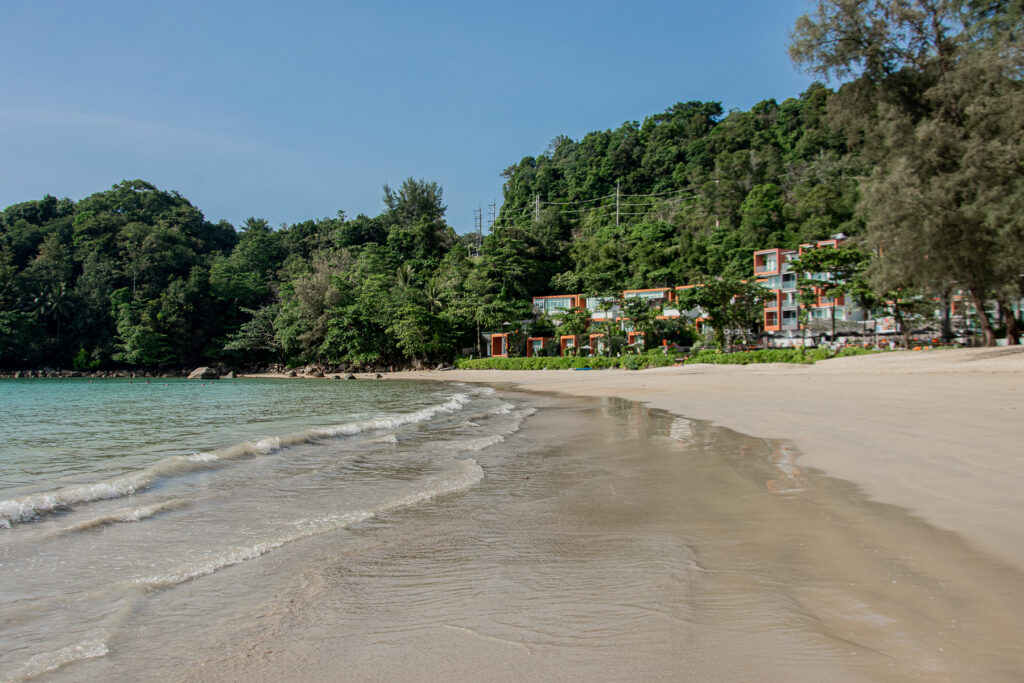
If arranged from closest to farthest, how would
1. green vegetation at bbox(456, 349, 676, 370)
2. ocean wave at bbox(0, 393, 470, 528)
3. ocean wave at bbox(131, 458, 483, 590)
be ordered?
1. ocean wave at bbox(131, 458, 483, 590)
2. ocean wave at bbox(0, 393, 470, 528)
3. green vegetation at bbox(456, 349, 676, 370)

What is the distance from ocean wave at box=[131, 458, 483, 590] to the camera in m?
4.04

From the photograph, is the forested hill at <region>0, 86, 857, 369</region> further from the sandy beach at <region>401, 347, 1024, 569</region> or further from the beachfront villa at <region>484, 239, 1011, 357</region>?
the sandy beach at <region>401, 347, 1024, 569</region>

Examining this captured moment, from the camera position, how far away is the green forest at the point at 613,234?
2325 cm

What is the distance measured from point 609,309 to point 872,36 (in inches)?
1026

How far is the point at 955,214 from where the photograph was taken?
22.5 metres

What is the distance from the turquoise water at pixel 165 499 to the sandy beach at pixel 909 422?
4632mm

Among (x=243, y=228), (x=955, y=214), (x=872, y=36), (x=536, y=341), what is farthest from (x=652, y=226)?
(x=243, y=228)

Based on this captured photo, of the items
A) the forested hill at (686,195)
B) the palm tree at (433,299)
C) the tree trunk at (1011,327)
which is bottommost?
the tree trunk at (1011,327)

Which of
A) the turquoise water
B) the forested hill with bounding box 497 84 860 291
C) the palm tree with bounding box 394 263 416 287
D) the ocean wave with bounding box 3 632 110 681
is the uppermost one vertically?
the forested hill with bounding box 497 84 860 291

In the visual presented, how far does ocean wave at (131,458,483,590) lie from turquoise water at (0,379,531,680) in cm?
2

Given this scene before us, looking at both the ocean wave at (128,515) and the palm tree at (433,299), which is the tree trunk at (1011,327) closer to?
the ocean wave at (128,515)

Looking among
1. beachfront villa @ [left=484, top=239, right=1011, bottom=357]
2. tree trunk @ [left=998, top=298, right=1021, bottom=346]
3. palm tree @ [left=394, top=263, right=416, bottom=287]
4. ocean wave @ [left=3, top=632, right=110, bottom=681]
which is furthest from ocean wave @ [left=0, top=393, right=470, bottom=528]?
palm tree @ [left=394, top=263, right=416, bottom=287]

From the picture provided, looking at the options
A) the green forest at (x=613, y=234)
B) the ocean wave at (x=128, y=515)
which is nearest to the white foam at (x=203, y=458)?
the ocean wave at (x=128, y=515)

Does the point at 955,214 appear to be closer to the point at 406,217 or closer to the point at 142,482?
the point at 142,482
